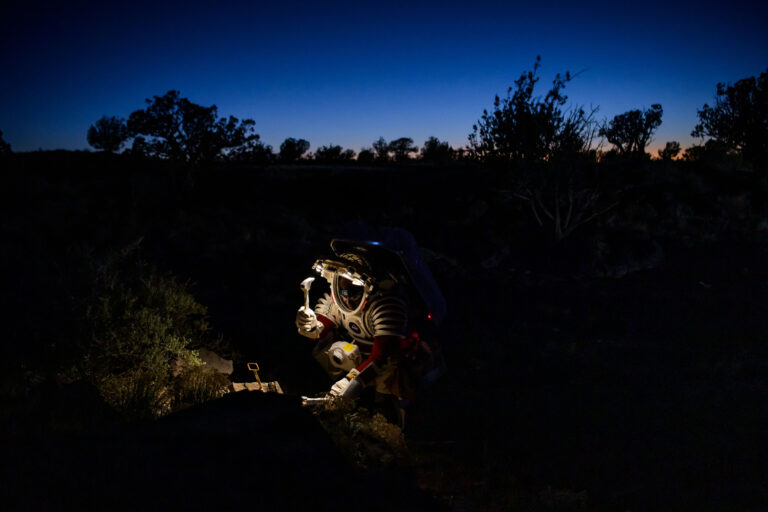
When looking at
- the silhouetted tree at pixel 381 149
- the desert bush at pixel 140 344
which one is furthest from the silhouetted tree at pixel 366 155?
the desert bush at pixel 140 344

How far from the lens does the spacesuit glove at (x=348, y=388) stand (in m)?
3.98

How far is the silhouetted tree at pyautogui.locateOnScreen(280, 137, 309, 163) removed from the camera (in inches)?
1363

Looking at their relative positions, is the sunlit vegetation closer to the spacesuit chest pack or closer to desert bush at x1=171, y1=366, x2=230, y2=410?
desert bush at x1=171, y1=366, x2=230, y2=410

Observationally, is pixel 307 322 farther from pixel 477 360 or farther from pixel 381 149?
pixel 381 149

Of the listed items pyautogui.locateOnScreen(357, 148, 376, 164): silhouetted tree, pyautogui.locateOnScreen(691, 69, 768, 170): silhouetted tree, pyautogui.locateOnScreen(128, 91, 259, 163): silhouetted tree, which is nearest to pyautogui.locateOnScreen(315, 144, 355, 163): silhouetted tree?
pyautogui.locateOnScreen(357, 148, 376, 164): silhouetted tree

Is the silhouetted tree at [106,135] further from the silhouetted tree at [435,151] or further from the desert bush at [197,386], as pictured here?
the desert bush at [197,386]

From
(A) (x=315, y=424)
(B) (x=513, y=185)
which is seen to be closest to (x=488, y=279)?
(B) (x=513, y=185)

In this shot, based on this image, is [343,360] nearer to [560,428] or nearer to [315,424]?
[315,424]

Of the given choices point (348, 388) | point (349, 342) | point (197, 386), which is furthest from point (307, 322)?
point (197, 386)

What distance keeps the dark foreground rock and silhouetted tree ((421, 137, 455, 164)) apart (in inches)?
982

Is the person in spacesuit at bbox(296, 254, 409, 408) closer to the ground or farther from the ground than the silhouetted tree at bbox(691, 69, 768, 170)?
closer to the ground

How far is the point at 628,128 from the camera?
28.7m

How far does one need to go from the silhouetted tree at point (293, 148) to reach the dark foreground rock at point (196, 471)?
3278 centimetres

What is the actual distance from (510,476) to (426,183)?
15751mm
